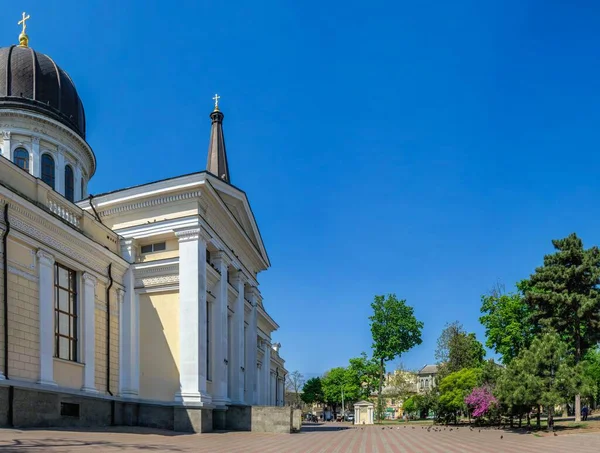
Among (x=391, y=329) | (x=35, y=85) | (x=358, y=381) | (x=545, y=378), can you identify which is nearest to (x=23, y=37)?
(x=35, y=85)

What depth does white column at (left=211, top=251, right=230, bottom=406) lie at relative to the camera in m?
24.5

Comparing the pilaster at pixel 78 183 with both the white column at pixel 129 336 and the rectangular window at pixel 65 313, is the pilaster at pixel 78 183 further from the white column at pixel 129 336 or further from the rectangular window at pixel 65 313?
the rectangular window at pixel 65 313

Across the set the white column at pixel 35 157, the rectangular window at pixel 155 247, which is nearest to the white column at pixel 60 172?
the white column at pixel 35 157

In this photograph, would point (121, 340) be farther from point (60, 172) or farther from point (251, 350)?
point (60, 172)

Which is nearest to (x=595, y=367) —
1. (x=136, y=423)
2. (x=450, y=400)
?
(x=450, y=400)

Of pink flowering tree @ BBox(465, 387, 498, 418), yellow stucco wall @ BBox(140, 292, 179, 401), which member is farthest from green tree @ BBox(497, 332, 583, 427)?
yellow stucco wall @ BBox(140, 292, 179, 401)

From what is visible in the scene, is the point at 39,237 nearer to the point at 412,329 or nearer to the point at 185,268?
the point at 185,268

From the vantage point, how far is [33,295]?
1673cm

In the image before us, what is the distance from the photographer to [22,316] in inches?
636

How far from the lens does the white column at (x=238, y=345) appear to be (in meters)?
28.4

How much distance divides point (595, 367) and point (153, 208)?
62.1m

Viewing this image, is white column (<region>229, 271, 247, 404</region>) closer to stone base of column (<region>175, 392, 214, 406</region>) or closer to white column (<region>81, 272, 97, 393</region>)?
stone base of column (<region>175, 392, 214, 406</region>)

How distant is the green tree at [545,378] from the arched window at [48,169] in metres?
27.2

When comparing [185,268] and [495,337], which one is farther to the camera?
[495,337]
